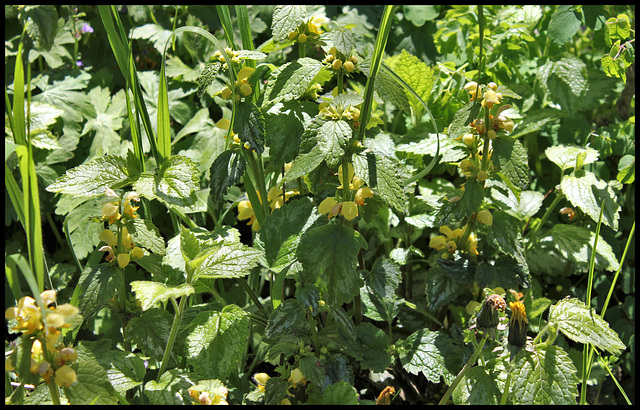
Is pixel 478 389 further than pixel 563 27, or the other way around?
pixel 563 27

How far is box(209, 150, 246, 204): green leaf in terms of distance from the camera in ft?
4.10

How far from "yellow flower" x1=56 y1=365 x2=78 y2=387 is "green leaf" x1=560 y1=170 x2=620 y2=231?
4.25 ft

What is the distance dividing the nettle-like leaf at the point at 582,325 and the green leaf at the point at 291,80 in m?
0.67

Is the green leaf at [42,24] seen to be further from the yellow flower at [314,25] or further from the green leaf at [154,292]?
the green leaf at [154,292]

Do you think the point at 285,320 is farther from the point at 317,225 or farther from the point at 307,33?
the point at 307,33

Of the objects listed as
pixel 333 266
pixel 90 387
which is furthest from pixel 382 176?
pixel 90 387

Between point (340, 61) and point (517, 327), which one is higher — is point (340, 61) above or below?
above

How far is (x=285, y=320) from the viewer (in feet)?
4.00

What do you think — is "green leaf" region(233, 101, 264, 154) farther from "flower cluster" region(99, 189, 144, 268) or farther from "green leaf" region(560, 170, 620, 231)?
Result: "green leaf" region(560, 170, 620, 231)

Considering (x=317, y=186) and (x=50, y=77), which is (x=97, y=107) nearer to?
Answer: (x=50, y=77)

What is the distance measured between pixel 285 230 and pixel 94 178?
1.35 ft
